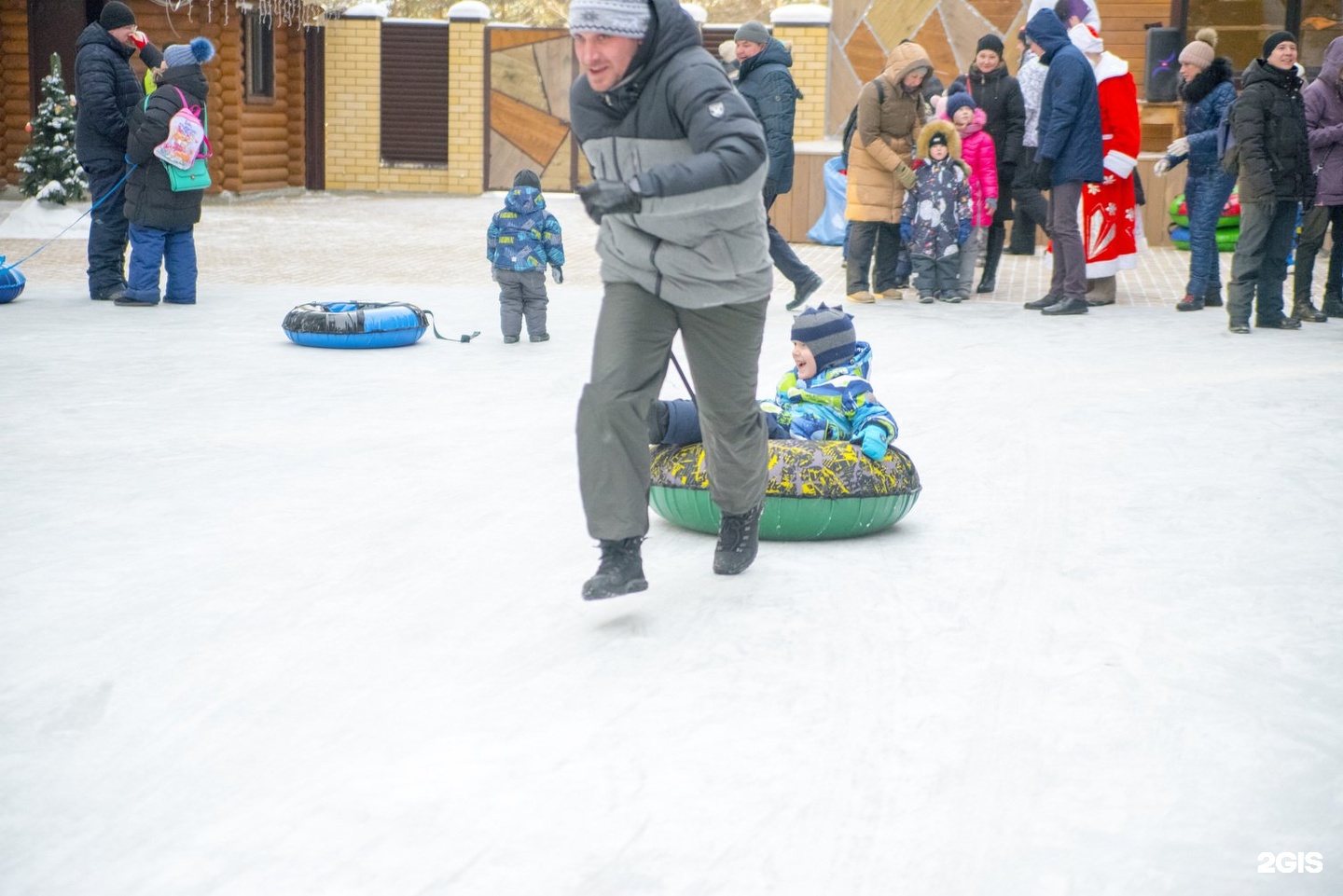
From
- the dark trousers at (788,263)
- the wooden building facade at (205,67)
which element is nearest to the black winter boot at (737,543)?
the dark trousers at (788,263)

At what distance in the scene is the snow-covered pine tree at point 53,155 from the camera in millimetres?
16422

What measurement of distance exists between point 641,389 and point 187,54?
25.5 ft

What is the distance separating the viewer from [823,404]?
4996 millimetres

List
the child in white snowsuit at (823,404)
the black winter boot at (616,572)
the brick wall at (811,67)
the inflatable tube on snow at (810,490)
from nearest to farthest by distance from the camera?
the black winter boot at (616,572) < the inflatable tube on snow at (810,490) < the child in white snowsuit at (823,404) < the brick wall at (811,67)

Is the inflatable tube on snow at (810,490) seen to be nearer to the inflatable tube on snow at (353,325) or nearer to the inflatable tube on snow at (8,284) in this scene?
the inflatable tube on snow at (353,325)

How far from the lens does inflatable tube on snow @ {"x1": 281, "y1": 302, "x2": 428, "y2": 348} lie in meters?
8.79

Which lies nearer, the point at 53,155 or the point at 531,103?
the point at 53,155

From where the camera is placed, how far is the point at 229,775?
292cm

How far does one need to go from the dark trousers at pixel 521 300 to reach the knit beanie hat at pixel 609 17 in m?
5.32

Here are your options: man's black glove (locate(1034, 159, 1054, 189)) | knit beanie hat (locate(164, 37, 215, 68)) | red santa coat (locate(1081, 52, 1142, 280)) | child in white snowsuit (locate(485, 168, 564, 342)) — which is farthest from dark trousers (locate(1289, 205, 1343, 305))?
knit beanie hat (locate(164, 37, 215, 68))

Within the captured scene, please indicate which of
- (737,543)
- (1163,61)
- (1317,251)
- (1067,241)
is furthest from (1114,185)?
(737,543)

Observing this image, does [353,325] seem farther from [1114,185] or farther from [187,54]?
[1114,185]

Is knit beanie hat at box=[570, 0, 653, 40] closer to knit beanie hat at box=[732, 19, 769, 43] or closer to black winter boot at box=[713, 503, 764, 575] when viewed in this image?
black winter boot at box=[713, 503, 764, 575]

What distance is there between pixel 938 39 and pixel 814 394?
14.3m
